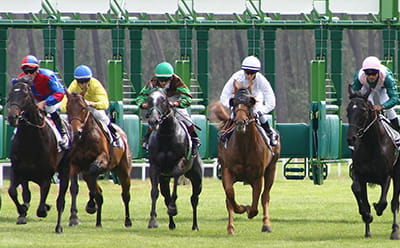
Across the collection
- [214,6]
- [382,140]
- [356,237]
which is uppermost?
[214,6]

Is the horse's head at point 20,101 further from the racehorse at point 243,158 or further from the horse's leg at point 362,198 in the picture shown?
the horse's leg at point 362,198

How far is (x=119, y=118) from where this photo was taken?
1741 cm

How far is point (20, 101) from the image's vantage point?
38.3 ft

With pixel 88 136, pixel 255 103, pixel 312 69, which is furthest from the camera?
pixel 312 69

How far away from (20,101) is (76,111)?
111 cm

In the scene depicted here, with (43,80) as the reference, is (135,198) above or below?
below

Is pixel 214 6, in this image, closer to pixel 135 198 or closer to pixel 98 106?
pixel 135 198

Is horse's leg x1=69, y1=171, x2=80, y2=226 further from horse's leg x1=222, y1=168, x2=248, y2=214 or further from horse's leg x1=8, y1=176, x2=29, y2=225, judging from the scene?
horse's leg x1=222, y1=168, x2=248, y2=214

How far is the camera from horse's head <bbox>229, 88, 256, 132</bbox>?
468 inches

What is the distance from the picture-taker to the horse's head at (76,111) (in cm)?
1267

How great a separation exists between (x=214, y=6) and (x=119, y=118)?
2548mm

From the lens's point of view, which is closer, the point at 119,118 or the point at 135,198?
the point at 119,118

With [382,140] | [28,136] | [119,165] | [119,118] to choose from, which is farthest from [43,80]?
[119,118]

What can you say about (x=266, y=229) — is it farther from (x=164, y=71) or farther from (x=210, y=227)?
(x=164, y=71)
